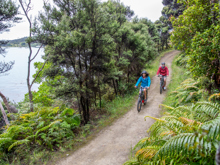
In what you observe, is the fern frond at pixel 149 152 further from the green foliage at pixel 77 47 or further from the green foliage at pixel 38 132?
the green foliage at pixel 77 47

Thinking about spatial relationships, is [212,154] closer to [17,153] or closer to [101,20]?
[17,153]

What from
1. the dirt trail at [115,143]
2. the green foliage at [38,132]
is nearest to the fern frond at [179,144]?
the dirt trail at [115,143]

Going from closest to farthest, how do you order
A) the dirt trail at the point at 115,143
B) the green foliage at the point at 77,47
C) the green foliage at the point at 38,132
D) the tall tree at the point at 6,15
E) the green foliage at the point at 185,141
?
the green foliage at the point at 185,141 < the dirt trail at the point at 115,143 < the green foliage at the point at 38,132 < the green foliage at the point at 77,47 < the tall tree at the point at 6,15

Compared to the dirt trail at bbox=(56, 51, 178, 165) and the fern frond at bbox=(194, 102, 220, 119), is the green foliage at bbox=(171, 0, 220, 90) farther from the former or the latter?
the dirt trail at bbox=(56, 51, 178, 165)

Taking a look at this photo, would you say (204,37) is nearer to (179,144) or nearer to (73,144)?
(179,144)

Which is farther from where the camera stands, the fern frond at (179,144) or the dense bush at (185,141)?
the fern frond at (179,144)

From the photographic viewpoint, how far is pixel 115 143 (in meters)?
5.33

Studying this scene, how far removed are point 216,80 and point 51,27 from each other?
29.1ft

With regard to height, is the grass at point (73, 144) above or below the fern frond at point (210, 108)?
below

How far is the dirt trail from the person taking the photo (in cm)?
456

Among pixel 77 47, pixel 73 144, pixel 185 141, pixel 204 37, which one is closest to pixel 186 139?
pixel 185 141

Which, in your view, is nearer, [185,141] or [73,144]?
[185,141]

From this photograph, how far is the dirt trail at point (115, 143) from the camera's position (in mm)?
4560

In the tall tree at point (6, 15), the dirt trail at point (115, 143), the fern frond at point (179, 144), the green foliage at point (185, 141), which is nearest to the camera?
the green foliage at point (185, 141)
